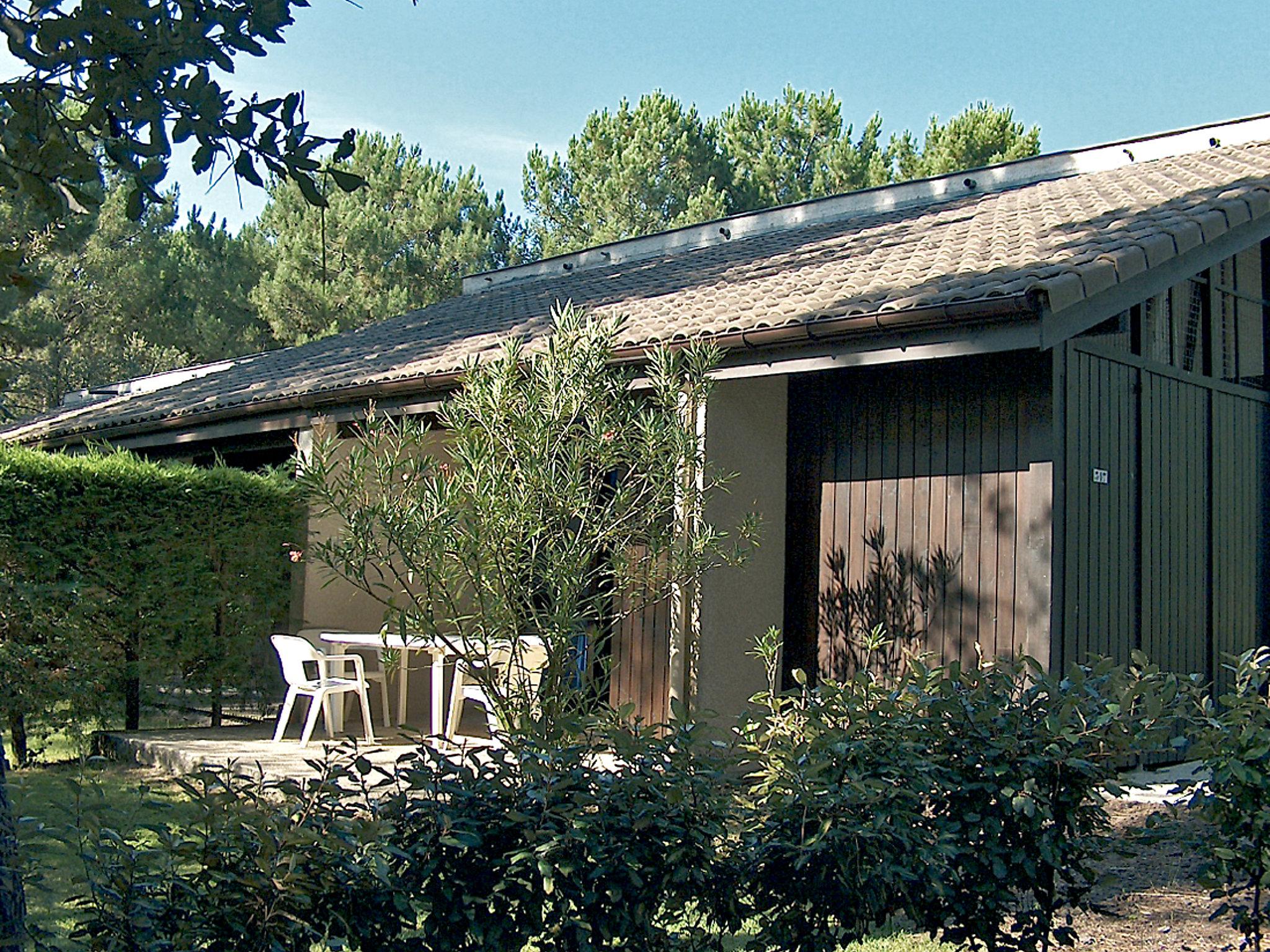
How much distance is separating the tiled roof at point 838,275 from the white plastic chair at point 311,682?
2.27 metres

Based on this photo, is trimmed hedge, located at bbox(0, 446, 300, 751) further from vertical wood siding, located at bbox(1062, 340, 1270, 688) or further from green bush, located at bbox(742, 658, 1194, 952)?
green bush, located at bbox(742, 658, 1194, 952)

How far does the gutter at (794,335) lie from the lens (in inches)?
260

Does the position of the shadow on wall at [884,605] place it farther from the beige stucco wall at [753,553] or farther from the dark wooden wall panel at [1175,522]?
the dark wooden wall panel at [1175,522]

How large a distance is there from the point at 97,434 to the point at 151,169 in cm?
1242

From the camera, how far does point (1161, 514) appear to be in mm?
8609

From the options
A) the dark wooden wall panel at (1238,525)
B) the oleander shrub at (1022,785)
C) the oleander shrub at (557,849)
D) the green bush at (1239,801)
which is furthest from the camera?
the dark wooden wall panel at (1238,525)

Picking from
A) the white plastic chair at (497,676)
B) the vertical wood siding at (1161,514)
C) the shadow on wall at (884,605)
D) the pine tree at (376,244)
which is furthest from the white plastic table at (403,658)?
the pine tree at (376,244)

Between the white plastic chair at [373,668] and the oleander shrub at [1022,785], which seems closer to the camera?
the oleander shrub at [1022,785]

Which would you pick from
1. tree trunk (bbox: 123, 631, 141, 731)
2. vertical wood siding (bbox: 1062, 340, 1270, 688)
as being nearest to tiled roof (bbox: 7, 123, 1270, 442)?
vertical wood siding (bbox: 1062, 340, 1270, 688)

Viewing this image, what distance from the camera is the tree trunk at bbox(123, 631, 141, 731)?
31.1 ft

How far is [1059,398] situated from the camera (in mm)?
7398

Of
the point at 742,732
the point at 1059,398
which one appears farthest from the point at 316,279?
the point at 742,732

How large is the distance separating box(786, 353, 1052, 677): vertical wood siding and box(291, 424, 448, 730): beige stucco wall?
3253mm

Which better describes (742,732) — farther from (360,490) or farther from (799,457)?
(799,457)
